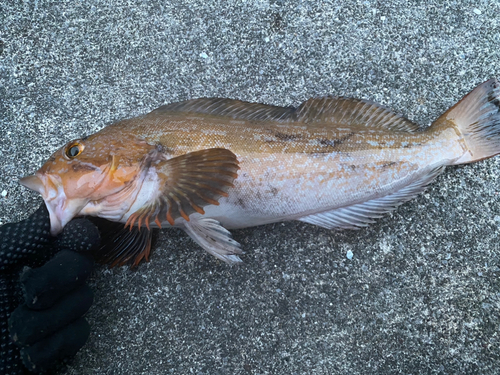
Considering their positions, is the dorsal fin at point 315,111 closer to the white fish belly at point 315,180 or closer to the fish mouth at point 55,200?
the white fish belly at point 315,180

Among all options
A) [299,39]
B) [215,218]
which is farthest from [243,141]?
[299,39]

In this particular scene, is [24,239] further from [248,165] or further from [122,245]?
[248,165]

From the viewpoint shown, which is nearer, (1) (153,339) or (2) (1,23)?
(1) (153,339)

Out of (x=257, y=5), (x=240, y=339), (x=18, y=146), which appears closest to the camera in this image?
(x=240, y=339)

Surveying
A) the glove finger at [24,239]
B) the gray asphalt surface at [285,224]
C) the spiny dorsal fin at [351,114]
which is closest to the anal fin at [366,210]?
the gray asphalt surface at [285,224]

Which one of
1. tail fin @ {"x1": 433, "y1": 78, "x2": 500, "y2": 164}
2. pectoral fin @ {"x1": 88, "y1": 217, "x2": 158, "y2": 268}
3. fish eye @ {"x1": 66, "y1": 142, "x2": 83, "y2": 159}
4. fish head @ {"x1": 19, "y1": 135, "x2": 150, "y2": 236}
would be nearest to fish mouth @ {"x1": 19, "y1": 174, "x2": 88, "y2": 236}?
fish head @ {"x1": 19, "y1": 135, "x2": 150, "y2": 236}

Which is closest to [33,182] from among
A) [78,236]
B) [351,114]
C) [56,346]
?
[78,236]

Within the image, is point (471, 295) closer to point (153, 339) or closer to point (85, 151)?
point (153, 339)
